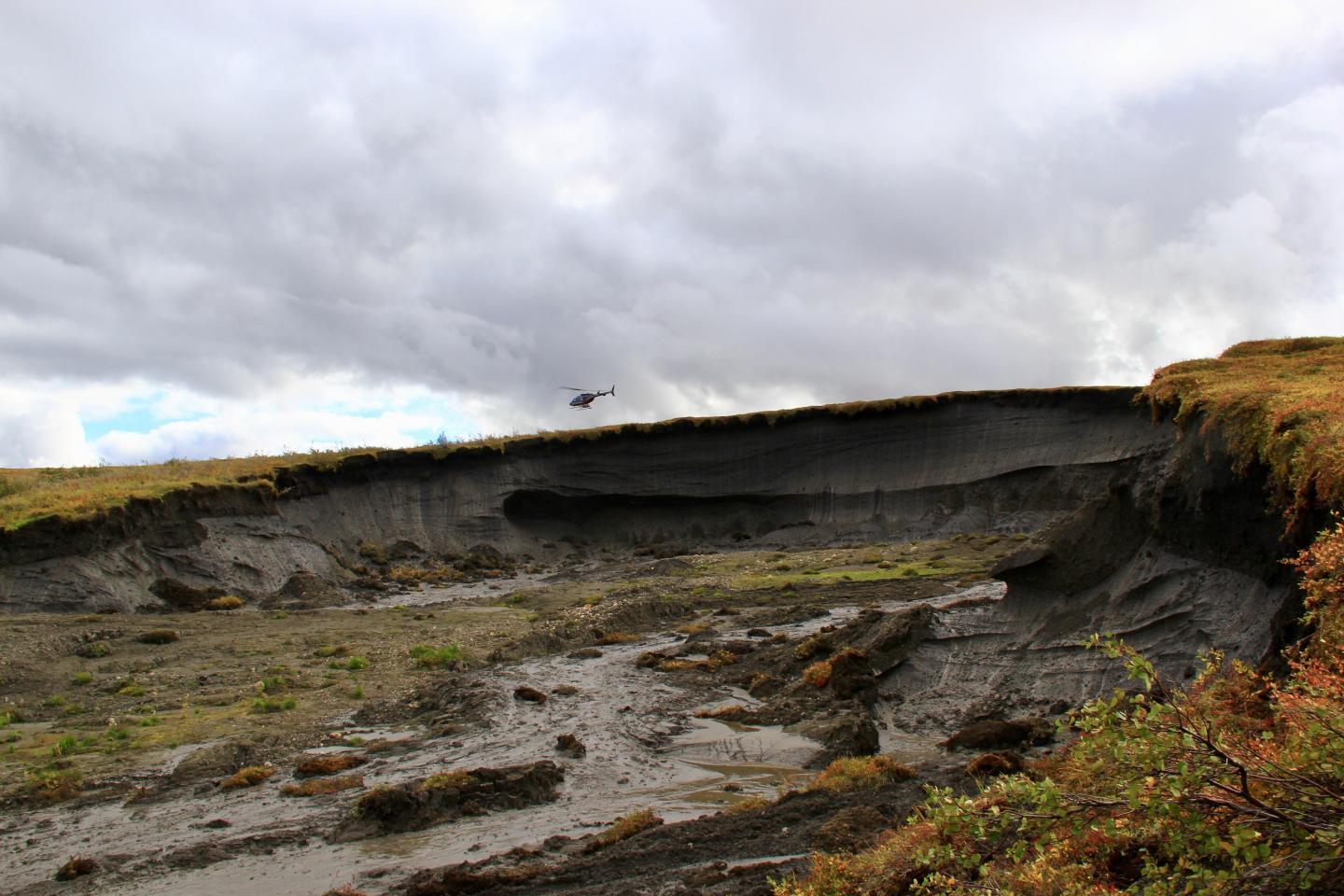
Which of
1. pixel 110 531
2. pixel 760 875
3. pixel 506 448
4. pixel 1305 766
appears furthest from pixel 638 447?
pixel 1305 766

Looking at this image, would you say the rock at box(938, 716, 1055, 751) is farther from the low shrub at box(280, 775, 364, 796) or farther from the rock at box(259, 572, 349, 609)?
the rock at box(259, 572, 349, 609)

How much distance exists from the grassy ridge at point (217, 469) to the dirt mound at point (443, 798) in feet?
90.7

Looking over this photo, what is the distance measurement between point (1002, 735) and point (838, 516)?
3797 cm

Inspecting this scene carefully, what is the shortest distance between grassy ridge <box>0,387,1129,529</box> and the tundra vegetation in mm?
35930

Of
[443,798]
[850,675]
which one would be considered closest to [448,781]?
[443,798]

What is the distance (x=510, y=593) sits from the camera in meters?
38.2

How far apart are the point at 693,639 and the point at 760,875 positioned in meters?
16.3

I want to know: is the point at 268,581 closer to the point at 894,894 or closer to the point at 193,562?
the point at 193,562

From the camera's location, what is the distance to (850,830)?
424 inches

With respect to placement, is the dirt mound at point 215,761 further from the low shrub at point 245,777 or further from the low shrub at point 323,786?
the low shrub at point 323,786

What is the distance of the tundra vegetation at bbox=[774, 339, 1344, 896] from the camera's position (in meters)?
5.45

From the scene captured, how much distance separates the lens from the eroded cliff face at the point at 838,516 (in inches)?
697

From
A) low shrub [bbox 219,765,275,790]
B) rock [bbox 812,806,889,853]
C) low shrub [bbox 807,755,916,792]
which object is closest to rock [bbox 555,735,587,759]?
low shrub [bbox 807,755,916,792]

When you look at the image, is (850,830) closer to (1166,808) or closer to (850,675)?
(1166,808)
